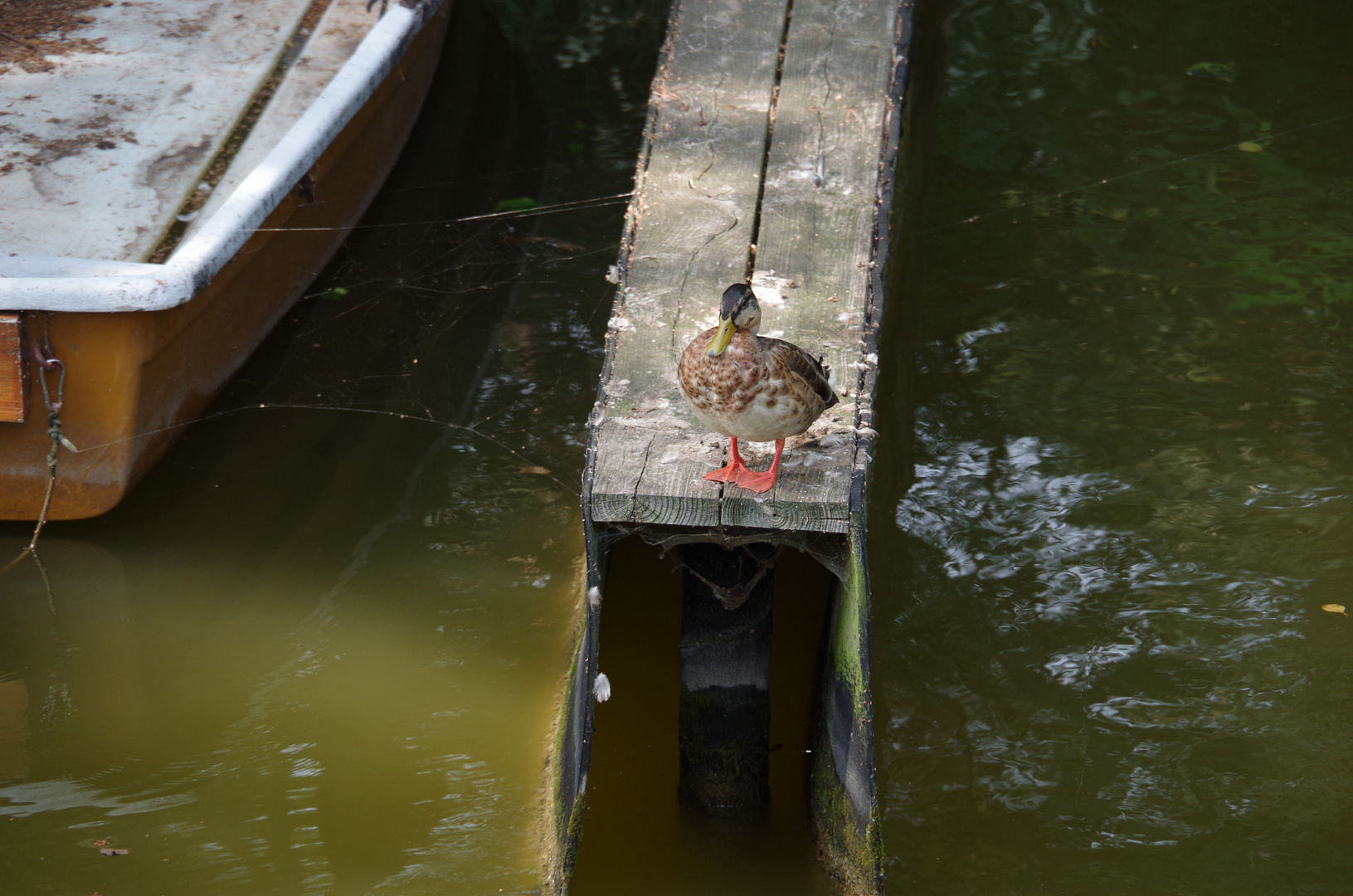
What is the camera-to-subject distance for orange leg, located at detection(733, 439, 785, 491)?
272 cm

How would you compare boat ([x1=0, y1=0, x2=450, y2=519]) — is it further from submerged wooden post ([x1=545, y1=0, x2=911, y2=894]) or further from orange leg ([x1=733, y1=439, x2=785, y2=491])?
orange leg ([x1=733, y1=439, x2=785, y2=491])

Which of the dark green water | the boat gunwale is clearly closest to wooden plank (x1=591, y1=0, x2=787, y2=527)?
the dark green water

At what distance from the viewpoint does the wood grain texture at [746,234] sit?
276 centimetres

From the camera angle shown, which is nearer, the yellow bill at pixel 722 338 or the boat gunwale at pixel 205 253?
the yellow bill at pixel 722 338

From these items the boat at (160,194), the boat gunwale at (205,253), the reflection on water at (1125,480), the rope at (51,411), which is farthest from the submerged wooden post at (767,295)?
the rope at (51,411)

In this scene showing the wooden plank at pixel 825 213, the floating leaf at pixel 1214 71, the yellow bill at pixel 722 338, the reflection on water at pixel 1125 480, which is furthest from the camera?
the floating leaf at pixel 1214 71

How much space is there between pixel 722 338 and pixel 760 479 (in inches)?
14.2

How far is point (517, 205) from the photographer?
587cm

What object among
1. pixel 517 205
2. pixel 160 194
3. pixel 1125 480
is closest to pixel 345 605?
pixel 160 194

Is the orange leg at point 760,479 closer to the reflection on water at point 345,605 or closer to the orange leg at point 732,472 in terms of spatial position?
the orange leg at point 732,472

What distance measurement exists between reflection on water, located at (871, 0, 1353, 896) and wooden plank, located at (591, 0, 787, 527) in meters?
1.18

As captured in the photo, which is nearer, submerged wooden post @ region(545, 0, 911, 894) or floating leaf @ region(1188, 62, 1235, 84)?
submerged wooden post @ region(545, 0, 911, 894)

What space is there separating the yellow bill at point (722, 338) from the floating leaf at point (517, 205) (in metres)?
3.49

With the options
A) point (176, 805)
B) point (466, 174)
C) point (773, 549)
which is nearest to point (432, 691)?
point (176, 805)
